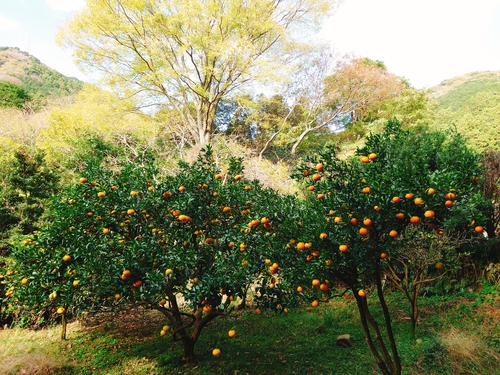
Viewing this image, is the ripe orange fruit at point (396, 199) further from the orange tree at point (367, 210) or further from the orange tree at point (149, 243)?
the orange tree at point (149, 243)

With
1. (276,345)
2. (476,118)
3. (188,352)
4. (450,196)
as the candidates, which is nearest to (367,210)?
(450,196)

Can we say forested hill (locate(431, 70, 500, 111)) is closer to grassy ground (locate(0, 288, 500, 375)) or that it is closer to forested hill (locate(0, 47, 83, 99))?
grassy ground (locate(0, 288, 500, 375))

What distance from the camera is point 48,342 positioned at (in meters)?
5.64

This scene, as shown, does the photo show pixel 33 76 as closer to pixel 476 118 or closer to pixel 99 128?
Result: pixel 99 128

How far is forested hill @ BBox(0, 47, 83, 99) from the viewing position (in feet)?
97.2

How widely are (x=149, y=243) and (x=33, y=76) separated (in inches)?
1626

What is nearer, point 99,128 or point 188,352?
point 188,352

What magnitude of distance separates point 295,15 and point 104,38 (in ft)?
26.0

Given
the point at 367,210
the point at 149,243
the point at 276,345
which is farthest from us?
the point at 276,345

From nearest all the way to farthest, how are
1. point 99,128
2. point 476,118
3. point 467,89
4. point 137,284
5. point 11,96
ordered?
1. point 137,284
2. point 99,128
3. point 476,118
4. point 11,96
5. point 467,89

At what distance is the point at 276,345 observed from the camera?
513 centimetres

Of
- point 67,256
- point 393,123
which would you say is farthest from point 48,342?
point 393,123

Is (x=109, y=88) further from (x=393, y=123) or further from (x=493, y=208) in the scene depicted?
(x=493, y=208)

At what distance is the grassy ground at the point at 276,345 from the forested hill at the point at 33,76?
93.6ft
